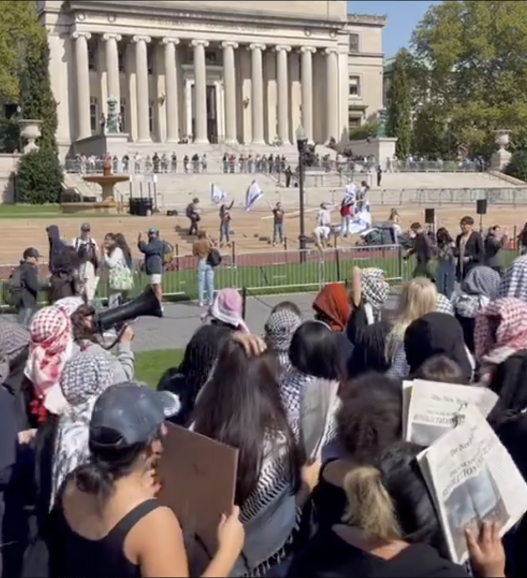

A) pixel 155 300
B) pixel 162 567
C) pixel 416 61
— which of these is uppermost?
pixel 416 61

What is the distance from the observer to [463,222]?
16.9 metres

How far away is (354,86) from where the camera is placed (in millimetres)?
85750

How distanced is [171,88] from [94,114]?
21.5ft

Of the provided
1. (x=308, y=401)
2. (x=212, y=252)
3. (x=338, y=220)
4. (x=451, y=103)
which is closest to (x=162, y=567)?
(x=308, y=401)

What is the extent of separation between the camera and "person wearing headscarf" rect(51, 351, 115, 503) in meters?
4.22

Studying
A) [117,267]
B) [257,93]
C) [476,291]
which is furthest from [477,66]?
[476,291]

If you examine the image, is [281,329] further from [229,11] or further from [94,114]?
[229,11]

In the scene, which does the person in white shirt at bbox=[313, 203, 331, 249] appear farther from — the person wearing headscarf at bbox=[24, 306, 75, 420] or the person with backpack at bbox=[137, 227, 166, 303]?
the person wearing headscarf at bbox=[24, 306, 75, 420]

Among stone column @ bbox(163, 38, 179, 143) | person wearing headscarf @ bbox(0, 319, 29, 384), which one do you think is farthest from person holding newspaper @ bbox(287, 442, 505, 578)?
stone column @ bbox(163, 38, 179, 143)

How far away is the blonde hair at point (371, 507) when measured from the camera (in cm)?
281

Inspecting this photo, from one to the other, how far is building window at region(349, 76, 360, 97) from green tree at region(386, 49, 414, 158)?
49.2 ft

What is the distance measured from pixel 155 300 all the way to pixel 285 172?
47.9 metres

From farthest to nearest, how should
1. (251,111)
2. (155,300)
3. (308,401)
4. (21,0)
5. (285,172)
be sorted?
(251,111) → (21,0) → (285,172) → (155,300) → (308,401)

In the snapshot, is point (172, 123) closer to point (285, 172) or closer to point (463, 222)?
point (285, 172)
